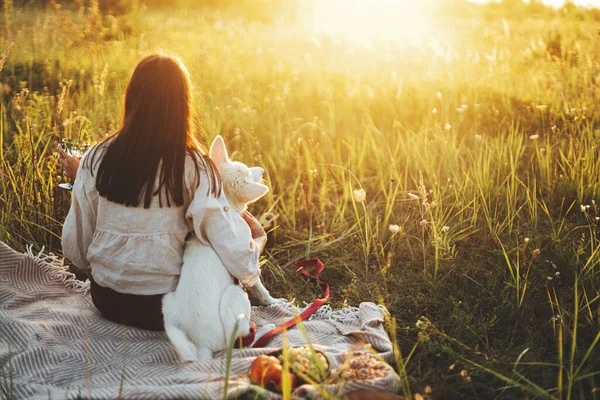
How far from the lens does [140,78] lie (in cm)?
268

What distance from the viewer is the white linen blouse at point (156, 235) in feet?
9.05

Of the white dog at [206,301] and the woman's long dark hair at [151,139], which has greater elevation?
the woman's long dark hair at [151,139]

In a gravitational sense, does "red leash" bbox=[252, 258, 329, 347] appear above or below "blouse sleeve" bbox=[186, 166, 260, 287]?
below

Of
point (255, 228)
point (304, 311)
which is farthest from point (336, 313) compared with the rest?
point (255, 228)

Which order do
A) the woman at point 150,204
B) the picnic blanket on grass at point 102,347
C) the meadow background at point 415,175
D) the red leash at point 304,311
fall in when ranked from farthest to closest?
the meadow background at point 415,175, the red leash at point 304,311, the woman at point 150,204, the picnic blanket on grass at point 102,347

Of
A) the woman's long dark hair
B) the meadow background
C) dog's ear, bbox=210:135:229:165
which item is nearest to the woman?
the woman's long dark hair

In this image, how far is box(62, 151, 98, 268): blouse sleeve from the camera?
2871mm

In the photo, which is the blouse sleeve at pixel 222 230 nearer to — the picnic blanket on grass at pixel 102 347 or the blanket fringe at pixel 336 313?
the picnic blanket on grass at pixel 102 347

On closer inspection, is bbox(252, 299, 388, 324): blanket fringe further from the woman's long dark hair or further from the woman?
the woman's long dark hair

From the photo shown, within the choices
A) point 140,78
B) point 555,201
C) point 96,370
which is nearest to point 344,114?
point 555,201

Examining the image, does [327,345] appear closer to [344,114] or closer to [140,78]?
[140,78]

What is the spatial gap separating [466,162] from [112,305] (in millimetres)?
3118

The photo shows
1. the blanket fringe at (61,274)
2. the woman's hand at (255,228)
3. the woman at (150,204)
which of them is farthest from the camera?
the blanket fringe at (61,274)

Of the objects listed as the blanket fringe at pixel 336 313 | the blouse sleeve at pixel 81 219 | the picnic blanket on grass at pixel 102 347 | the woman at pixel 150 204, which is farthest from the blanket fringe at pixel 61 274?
the blanket fringe at pixel 336 313
